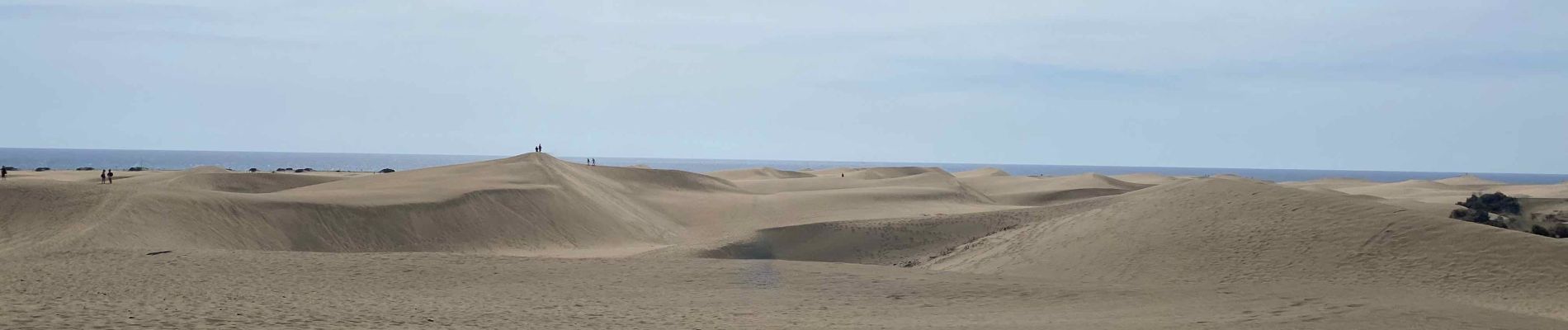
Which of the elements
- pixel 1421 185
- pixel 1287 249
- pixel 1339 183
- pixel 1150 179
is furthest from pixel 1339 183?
pixel 1287 249

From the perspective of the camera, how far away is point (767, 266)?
1573 centimetres

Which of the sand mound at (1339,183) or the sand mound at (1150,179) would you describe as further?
the sand mound at (1339,183)

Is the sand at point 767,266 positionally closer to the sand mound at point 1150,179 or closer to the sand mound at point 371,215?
the sand mound at point 371,215

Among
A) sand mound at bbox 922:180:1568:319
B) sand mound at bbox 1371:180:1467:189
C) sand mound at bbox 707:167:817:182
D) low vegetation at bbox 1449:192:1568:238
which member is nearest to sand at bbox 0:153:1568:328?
sand mound at bbox 922:180:1568:319

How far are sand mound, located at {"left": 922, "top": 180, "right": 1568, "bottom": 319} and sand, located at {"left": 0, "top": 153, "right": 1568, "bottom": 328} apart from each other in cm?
5

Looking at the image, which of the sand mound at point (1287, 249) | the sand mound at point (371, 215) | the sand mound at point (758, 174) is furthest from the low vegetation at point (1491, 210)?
the sand mound at point (758, 174)

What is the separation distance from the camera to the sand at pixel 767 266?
11.2 metres

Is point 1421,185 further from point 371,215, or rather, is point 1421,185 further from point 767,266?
point 371,215

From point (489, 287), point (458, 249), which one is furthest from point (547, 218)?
point (489, 287)

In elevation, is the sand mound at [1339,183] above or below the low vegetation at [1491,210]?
above

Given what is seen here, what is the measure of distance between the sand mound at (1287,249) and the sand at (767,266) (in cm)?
5

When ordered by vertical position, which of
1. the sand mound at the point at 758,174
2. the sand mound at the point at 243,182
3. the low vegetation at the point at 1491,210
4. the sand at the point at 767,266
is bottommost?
the sand at the point at 767,266

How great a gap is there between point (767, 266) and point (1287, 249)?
303 inches

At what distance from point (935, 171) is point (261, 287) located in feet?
144
